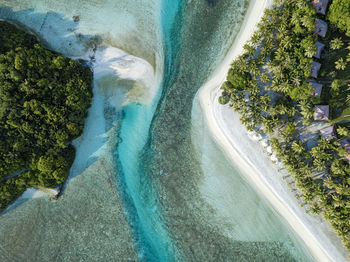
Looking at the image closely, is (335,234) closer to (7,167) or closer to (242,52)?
(242,52)

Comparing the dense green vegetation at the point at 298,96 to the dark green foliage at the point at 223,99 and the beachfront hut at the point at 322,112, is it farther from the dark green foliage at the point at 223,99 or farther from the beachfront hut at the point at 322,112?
the beachfront hut at the point at 322,112

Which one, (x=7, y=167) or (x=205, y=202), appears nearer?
(x=7, y=167)

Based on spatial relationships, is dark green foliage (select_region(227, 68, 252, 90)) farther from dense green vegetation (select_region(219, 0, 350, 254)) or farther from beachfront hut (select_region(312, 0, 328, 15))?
beachfront hut (select_region(312, 0, 328, 15))

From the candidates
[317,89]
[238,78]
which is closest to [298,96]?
[317,89]

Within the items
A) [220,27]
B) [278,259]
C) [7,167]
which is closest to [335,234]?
[278,259]

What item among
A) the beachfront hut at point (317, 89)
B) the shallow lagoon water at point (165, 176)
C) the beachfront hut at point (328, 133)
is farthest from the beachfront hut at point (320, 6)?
the beachfront hut at point (328, 133)

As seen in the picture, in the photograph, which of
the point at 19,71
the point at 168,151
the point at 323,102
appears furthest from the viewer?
the point at 168,151
